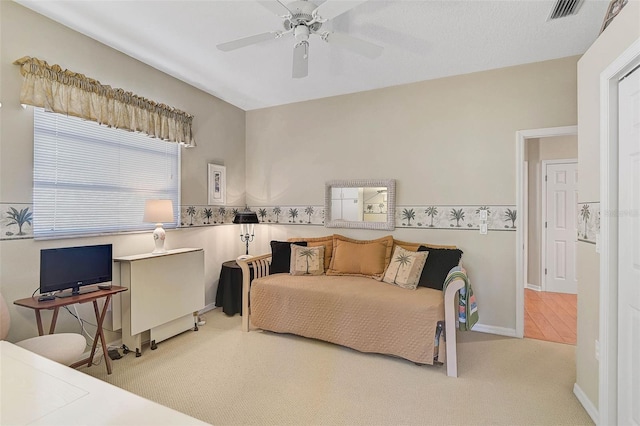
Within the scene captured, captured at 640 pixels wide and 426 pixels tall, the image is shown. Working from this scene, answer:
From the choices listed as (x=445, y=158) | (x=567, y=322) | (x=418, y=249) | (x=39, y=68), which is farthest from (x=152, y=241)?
(x=567, y=322)

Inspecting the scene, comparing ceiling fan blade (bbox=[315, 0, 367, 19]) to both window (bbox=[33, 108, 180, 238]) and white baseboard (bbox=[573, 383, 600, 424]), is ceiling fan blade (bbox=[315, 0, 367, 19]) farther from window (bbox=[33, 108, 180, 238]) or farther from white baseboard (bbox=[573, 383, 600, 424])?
white baseboard (bbox=[573, 383, 600, 424])

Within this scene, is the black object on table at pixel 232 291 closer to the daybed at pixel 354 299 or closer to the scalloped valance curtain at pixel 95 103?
the daybed at pixel 354 299

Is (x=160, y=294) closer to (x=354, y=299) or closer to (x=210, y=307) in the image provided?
(x=210, y=307)

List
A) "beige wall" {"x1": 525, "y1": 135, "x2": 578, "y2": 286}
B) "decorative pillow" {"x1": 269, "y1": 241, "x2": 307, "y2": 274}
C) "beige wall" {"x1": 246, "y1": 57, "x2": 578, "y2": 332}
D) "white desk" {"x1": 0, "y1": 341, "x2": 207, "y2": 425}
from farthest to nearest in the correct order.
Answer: "beige wall" {"x1": 525, "y1": 135, "x2": 578, "y2": 286} < "decorative pillow" {"x1": 269, "y1": 241, "x2": 307, "y2": 274} < "beige wall" {"x1": 246, "y1": 57, "x2": 578, "y2": 332} < "white desk" {"x1": 0, "y1": 341, "x2": 207, "y2": 425}

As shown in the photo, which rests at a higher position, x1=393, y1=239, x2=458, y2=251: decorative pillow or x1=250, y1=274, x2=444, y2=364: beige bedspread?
x1=393, y1=239, x2=458, y2=251: decorative pillow

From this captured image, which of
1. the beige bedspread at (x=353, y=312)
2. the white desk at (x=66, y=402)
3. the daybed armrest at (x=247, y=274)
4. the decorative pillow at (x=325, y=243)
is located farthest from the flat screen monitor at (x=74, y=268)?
the decorative pillow at (x=325, y=243)

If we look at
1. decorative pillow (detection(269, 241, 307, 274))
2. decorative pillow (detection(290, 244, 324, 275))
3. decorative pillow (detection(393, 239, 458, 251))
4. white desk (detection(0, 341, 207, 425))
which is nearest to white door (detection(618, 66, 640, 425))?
decorative pillow (detection(393, 239, 458, 251))

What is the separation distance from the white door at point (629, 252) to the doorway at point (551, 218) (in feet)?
9.88

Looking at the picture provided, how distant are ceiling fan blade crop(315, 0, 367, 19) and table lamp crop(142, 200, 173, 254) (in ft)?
7.16

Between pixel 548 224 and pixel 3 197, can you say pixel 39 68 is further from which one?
pixel 548 224

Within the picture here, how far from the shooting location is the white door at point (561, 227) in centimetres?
461

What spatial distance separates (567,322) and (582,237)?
207cm

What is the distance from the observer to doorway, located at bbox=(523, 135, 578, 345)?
4602mm

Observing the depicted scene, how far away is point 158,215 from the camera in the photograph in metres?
2.95
